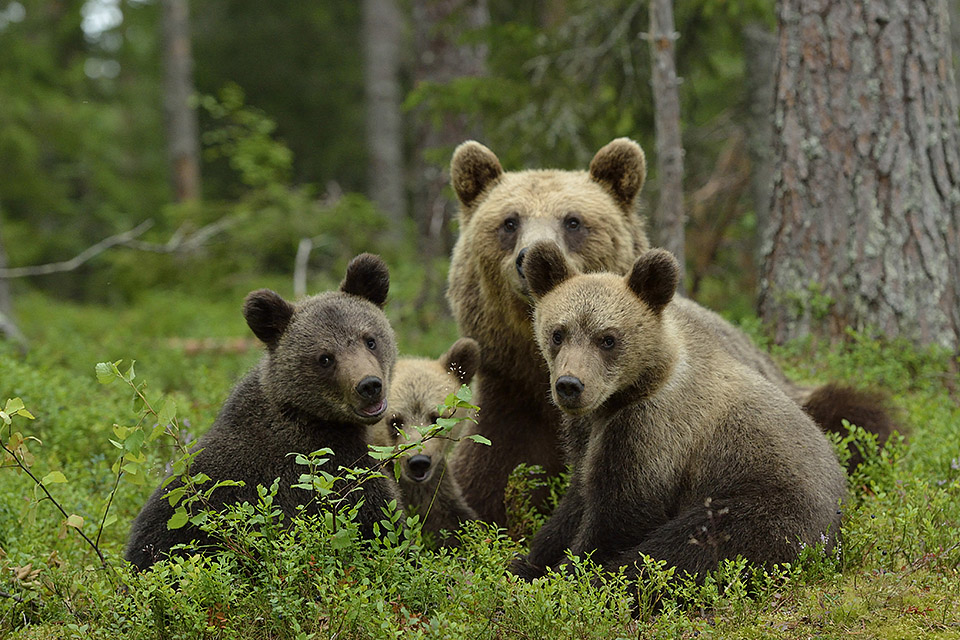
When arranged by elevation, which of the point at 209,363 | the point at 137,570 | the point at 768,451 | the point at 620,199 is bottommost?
the point at 209,363

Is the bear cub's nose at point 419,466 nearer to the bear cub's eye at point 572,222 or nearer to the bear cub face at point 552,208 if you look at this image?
the bear cub face at point 552,208

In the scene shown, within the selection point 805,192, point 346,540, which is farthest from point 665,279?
point 805,192

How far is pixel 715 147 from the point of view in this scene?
47.3ft

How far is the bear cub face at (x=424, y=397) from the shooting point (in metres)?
5.72

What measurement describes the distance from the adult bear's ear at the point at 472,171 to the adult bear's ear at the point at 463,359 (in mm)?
1122

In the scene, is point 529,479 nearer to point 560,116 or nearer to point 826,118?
point 826,118

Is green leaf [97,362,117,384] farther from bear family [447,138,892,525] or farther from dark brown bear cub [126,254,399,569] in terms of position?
bear family [447,138,892,525]

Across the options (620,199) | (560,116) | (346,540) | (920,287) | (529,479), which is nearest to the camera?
(346,540)

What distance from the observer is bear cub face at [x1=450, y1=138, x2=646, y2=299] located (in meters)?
6.28

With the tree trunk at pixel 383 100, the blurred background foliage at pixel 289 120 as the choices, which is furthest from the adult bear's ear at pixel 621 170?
the tree trunk at pixel 383 100

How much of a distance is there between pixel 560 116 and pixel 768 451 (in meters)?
6.61

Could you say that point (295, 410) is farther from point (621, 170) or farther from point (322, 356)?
point (621, 170)

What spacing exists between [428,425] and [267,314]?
4.14 ft

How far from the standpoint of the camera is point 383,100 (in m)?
22.6
